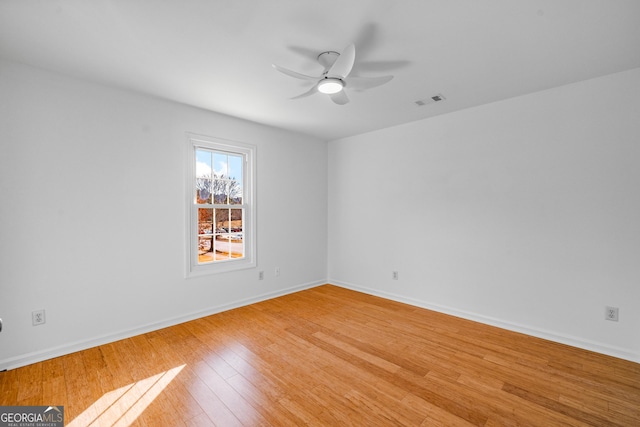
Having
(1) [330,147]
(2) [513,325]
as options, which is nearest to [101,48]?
(1) [330,147]

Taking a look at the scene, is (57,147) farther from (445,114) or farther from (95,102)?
(445,114)

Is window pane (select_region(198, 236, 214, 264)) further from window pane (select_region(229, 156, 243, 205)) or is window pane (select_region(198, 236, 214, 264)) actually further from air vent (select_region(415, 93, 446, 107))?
air vent (select_region(415, 93, 446, 107))

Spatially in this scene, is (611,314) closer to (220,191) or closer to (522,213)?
(522,213)

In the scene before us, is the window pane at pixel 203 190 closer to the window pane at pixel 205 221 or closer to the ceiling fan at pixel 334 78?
the window pane at pixel 205 221

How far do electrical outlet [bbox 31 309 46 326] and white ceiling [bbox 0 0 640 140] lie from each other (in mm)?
2098

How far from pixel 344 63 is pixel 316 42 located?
309 mm

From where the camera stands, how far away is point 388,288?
14.1 feet

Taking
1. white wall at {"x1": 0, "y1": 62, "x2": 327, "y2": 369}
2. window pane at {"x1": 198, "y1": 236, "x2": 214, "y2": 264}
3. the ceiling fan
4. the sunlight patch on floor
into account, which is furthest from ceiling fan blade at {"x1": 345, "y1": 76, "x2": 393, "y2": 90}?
the sunlight patch on floor

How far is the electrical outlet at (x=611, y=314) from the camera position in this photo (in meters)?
2.64

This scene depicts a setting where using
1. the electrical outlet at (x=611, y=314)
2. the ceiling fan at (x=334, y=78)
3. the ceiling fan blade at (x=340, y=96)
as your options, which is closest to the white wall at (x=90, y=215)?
the ceiling fan blade at (x=340, y=96)

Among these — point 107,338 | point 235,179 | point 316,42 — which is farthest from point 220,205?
point 316,42

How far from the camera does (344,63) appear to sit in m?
2.02

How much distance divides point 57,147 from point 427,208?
403cm

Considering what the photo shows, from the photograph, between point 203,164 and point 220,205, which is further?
point 220,205
